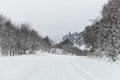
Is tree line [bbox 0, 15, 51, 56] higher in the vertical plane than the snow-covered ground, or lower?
higher

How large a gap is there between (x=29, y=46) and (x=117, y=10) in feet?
159

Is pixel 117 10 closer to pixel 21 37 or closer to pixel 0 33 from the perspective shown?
pixel 0 33

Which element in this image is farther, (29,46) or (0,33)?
(29,46)

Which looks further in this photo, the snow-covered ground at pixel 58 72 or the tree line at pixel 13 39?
the tree line at pixel 13 39

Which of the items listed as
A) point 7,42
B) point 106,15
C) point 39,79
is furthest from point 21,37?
point 39,79

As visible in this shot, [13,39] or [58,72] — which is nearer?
[58,72]

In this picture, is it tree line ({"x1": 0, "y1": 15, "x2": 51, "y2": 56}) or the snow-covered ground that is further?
tree line ({"x1": 0, "y1": 15, "x2": 51, "y2": 56})

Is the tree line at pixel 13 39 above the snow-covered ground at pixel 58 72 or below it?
above

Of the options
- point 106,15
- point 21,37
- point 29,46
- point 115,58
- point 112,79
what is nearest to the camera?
point 112,79

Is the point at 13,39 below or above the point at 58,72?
above

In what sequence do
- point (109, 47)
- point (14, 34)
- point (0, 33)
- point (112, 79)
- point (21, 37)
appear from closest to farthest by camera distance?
1. point (112, 79)
2. point (109, 47)
3. point (0, 33)
4. point (14, 34)
5. point (21, 37)

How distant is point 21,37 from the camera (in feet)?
212

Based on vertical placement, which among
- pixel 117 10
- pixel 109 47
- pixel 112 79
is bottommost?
pixel 112 79

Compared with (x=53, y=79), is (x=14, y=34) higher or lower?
higher
